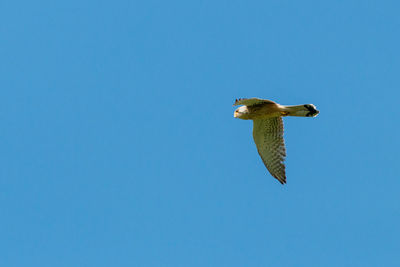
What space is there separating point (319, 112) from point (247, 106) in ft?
5.45

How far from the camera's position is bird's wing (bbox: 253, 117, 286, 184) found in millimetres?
13913

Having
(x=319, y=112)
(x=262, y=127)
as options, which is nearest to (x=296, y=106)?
(x=319, y=112)

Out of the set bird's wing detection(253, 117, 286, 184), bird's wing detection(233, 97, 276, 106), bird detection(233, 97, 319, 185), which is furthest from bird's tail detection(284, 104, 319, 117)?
bird's wing detection(253, 117, 286, 184)

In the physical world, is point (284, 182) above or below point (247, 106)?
below

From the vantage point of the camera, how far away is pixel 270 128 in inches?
548

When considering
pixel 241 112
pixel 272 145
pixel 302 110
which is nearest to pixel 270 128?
pixel 272 145

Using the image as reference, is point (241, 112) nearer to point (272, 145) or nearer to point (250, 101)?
point (250, 101)

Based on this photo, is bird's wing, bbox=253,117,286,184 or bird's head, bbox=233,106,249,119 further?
bird's wing, bbox=253,117,286,184

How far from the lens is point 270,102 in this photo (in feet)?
41.5

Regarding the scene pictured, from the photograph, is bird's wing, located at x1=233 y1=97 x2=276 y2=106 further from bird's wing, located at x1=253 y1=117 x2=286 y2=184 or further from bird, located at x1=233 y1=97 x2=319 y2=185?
bird's wing, located at x1=253 y1=117 x2=286 y2=184

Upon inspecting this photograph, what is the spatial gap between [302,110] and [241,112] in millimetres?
1434

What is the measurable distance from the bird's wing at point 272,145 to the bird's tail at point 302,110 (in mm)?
1014

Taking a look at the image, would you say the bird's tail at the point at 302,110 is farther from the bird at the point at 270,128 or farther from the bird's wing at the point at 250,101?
the bird's wing at the point at 250,101

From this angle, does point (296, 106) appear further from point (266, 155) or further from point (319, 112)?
point (266, 155)
